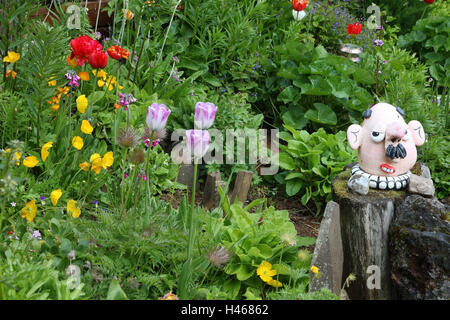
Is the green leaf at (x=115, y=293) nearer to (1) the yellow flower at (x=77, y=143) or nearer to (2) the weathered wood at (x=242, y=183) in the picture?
(1) the yellow flower at (x=77, y=143)

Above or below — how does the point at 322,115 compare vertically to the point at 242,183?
above

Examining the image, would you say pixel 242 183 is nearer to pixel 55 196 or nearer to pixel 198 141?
pixel 55 196

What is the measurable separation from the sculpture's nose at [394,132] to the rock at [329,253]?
1.39 ft

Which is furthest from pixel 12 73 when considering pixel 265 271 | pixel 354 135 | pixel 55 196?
pixel 354 135

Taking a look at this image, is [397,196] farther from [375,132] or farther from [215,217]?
[215,217]

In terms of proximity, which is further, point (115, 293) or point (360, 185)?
point (360, 185)

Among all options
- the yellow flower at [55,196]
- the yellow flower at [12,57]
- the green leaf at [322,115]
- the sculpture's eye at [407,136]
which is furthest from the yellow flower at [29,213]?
the green leaf at [322,115]

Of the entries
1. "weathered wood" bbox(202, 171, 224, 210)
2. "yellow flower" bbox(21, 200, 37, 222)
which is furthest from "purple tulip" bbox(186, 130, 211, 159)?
"weathered wood" bbox(202, 171, 224, 210)

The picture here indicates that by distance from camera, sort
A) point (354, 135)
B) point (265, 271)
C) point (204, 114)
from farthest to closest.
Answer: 1. point (354, 135)
2. point (265, 271)
3. point (204, 114)

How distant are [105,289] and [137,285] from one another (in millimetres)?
140

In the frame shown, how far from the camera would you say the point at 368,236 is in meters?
2.71

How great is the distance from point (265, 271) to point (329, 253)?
1.28 ft

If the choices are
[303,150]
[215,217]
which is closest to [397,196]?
[215,217]

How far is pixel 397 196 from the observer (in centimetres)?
275
